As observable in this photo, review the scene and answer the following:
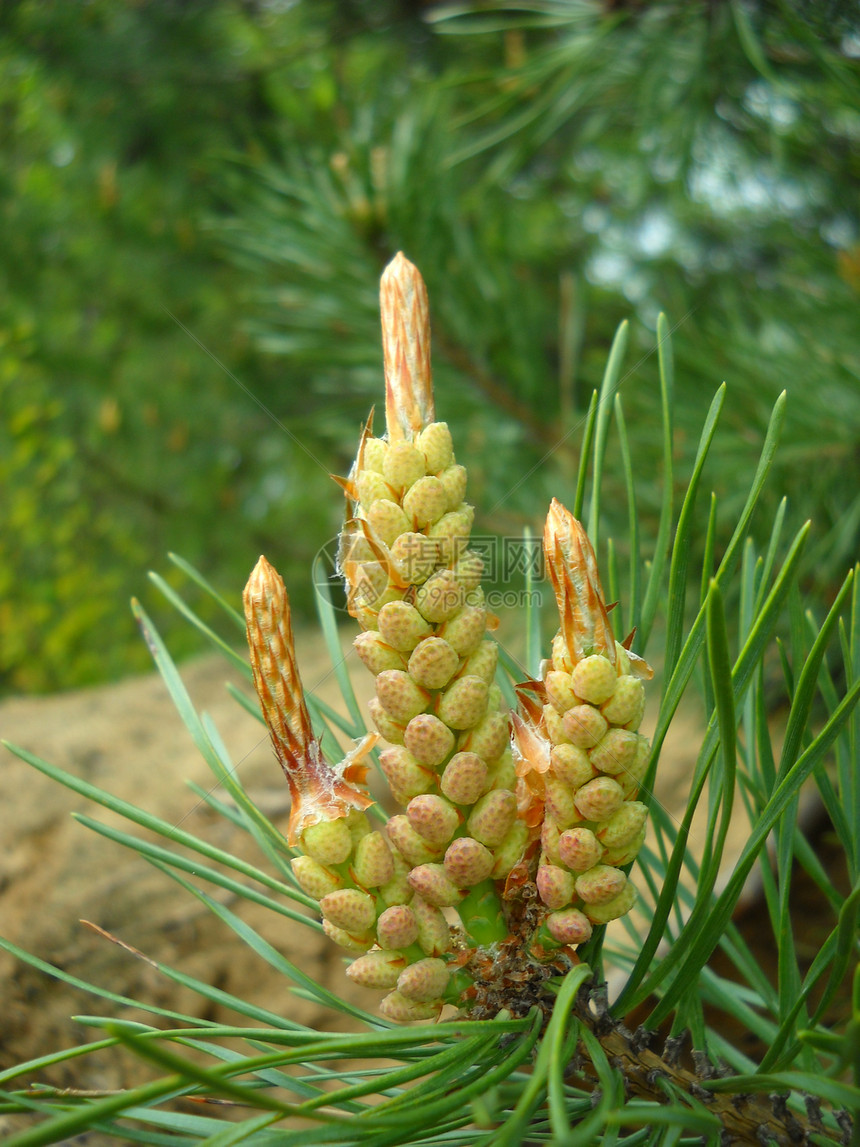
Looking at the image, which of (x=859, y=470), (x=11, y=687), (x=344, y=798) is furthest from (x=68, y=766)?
(x=11, y=687)

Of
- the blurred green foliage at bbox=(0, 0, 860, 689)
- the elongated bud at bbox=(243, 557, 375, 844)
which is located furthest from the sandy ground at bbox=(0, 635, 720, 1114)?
the blurred green foliage at bbox=(0, 0, 860, 689)

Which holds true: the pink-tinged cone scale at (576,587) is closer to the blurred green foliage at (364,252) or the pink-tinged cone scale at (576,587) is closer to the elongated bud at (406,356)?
the elongated bud at (406,356)

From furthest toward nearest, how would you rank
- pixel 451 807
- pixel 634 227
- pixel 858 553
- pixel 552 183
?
1. pixel 552 183
2. pixel 634 227
3. pixel 858 553
4. pixel 451 807

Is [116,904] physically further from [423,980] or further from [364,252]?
[364,252]

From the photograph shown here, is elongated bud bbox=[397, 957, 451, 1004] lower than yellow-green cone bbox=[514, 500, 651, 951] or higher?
lower

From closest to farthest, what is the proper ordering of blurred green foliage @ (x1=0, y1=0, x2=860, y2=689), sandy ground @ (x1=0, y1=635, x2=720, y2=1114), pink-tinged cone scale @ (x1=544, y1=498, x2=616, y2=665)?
pink-tinged cone scale @ (x1=544, y1=498, x2=616, y2=665), sandy ground @ (x1=0, y1=635, x2=720, y2=1114), blurred green foliage @ (x1=0, y1=0, x2=860, y2=689)

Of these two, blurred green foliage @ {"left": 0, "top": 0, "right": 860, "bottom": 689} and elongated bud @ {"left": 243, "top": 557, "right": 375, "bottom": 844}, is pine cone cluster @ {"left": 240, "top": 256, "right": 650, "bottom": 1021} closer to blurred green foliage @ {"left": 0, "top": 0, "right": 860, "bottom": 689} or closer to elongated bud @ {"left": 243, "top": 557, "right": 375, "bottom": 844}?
elongated bud @ {"left": 243, "top": 557, "right": 375, "bottom": 844}

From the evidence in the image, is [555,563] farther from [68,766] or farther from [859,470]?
[68,766]

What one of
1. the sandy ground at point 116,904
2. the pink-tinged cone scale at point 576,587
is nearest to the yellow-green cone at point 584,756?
the pink-tinged cone scale at point 576,587
